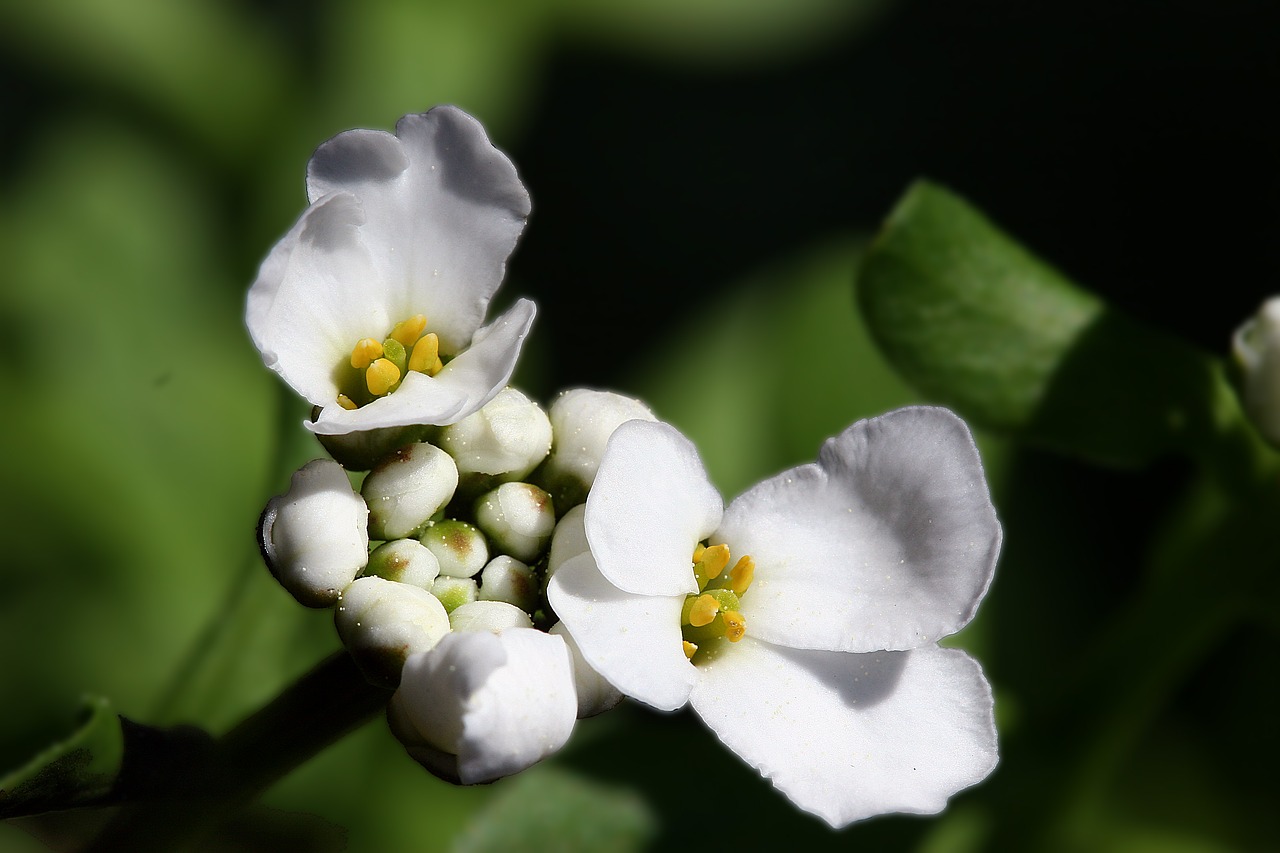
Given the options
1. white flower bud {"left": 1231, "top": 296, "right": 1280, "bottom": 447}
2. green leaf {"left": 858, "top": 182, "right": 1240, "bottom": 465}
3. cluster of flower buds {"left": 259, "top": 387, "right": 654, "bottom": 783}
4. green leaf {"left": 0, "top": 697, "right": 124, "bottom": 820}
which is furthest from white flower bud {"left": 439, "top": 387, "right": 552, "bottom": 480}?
white flower bud {"left": 1231, "top": 296, "right": 1280, "bottom": 447}

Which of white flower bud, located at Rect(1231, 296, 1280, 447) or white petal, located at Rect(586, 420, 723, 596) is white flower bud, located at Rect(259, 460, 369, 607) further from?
white flower bud, located at Rect(1231, 296, 1280, 447)

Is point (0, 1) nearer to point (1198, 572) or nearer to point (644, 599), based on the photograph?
point (644, 599)

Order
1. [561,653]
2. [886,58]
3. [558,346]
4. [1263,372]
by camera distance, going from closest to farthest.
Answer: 1. [561,653]
2. [1263,372]
3. [558,346]
4. [886,58]

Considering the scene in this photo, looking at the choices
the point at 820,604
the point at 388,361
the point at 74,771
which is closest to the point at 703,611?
the point at 820,604

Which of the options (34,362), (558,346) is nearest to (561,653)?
(34,362)

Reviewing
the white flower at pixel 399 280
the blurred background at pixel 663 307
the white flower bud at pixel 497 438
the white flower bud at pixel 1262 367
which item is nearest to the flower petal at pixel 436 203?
the white flower at pixel 399 280

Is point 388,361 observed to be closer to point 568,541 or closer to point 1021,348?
point 568,541

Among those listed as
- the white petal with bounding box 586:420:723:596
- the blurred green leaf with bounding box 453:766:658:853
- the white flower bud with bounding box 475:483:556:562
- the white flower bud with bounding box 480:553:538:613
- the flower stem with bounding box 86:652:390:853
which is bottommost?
the blurred green leaf with bounding box 453:766:658:853
